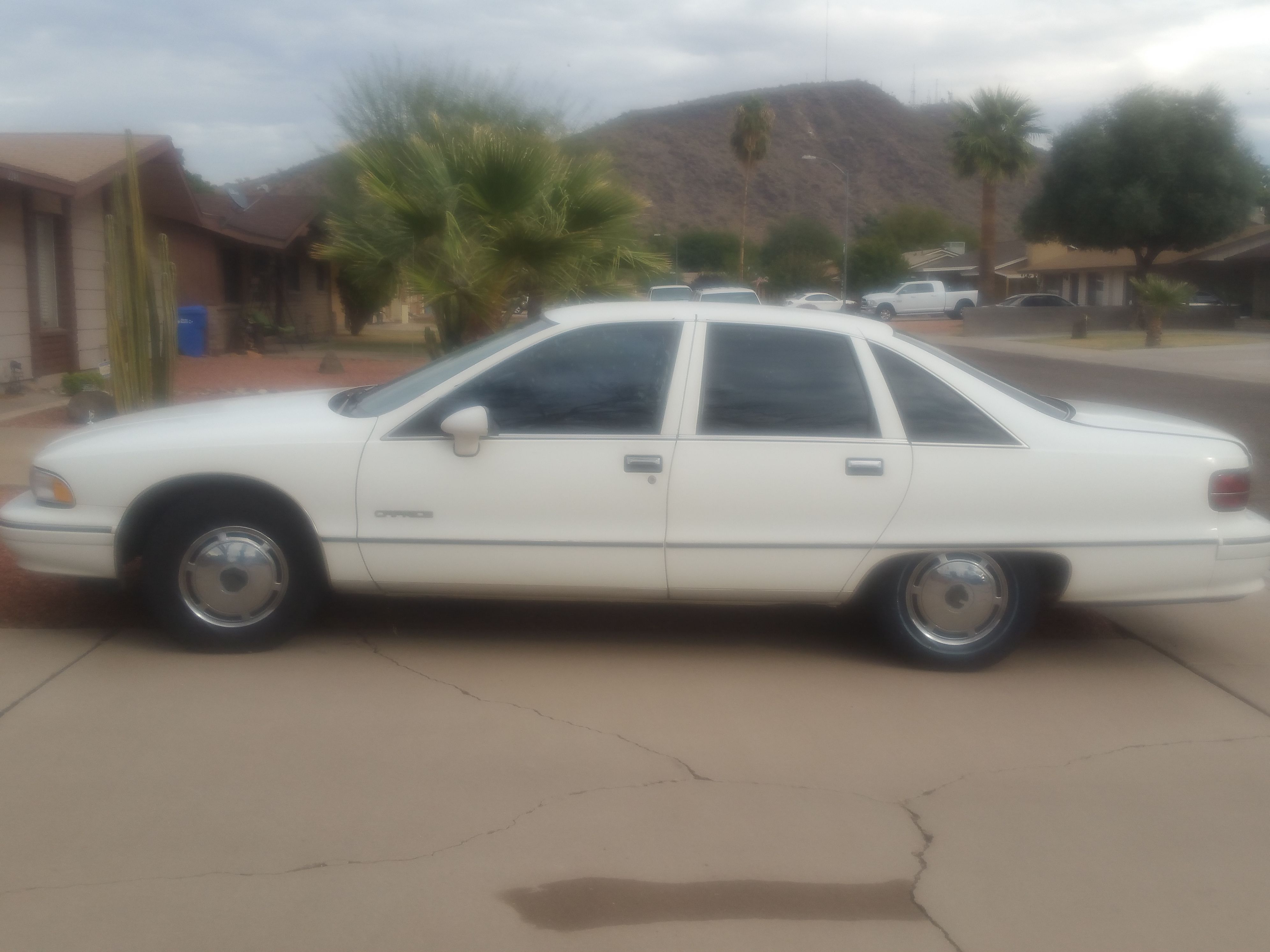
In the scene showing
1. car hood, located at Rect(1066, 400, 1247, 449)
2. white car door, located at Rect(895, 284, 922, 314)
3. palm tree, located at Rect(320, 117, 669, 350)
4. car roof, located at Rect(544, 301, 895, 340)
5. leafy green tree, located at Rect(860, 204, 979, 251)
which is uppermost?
leafy green tree, located at Rect(860, 204, 979, 251)

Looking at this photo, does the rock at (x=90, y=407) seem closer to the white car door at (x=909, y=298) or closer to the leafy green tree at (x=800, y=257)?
the white car door at (x=909, y=298)

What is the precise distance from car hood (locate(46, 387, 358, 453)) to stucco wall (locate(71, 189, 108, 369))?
13320 mm

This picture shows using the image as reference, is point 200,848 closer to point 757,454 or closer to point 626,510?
point 626,510

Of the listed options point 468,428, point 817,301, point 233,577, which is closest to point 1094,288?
point 817,301

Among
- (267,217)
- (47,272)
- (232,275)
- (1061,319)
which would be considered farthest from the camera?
(1061,319)

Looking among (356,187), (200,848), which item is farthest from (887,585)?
(356,187)

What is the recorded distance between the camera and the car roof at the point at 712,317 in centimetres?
603

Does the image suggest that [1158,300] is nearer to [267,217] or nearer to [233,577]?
[267,217]

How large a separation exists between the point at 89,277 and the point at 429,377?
49.6 ft

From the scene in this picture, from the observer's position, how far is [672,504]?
575cm

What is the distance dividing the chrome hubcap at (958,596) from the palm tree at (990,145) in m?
50.8

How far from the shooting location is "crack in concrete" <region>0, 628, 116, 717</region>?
207 inches

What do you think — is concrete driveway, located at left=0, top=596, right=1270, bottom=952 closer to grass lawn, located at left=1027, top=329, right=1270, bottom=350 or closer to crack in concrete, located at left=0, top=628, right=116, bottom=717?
crack in concrete, located at left=0, top=628, right=116, bottom=717

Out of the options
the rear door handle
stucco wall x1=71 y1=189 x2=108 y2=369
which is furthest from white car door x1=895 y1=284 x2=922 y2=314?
the rear door handle
